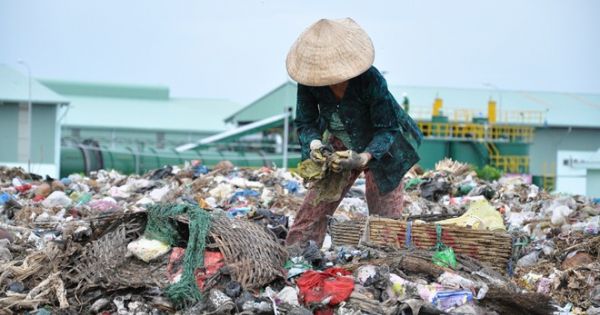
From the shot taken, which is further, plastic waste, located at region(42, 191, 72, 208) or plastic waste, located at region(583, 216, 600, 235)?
plastic waste, located at region(42, 191, 72, 208)

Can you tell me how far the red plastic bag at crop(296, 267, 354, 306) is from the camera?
554 cm

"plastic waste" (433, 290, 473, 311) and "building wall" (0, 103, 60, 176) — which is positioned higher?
"building wall" (0, 103, 60, 176)

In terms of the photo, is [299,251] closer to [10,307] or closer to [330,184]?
→ [330,184]

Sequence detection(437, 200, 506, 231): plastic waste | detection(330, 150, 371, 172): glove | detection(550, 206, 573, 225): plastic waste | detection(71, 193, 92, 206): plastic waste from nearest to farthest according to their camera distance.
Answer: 1. detection(330, 150, 371, 172): glove
2. detection(437, 200, 506, 231): plastic waste
3. detection(550, 206, 573, 225): plastic waste
4. detection(71, 193, 92, 206): plastic waste

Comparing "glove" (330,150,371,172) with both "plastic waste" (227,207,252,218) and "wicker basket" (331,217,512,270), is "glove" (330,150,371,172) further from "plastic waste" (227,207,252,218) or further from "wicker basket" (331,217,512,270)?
"plastic waste" (227,207,252,218)

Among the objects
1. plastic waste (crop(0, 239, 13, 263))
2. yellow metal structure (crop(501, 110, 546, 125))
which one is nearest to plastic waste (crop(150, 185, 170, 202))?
plastic waste (crop(0, 239, 13, 263))

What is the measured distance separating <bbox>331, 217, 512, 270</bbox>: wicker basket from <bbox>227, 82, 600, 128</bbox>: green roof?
120ft

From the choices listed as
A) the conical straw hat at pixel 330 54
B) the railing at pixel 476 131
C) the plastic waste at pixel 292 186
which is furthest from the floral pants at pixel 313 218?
the railing at pixel 476 131

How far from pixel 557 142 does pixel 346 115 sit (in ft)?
135

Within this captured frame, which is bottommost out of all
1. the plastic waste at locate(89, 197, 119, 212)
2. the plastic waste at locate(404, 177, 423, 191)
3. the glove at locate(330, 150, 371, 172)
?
the plastic waste at locate(89, 197, 119, 212)

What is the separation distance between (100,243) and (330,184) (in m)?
1.50

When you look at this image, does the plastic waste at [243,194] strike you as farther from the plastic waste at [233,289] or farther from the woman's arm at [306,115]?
the plastic waste at [233,289]

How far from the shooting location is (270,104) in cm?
5081

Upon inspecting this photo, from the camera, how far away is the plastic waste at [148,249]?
6040mm
